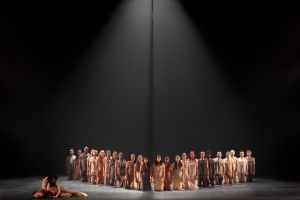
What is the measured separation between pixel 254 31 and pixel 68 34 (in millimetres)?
7953

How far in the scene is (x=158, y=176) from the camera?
14.9 meters

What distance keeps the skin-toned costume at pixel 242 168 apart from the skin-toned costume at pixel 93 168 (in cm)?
473

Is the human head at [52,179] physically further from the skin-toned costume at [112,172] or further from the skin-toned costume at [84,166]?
the skin-toned costume at [84,166]

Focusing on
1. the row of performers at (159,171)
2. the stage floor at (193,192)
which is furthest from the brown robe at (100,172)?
the stage floor at (193,192)

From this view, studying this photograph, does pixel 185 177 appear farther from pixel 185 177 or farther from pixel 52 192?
pixel 52 192

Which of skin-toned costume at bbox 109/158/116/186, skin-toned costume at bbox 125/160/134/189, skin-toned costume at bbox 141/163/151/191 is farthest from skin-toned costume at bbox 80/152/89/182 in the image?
skin-toned costume at bbox 141/163/151/191

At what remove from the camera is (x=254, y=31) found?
21703 mm

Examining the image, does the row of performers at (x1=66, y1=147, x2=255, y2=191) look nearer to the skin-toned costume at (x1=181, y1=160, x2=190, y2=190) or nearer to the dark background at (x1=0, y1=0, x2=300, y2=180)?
the skin-toned costume at (x1=181, y1=160, x2=190, y2=190)

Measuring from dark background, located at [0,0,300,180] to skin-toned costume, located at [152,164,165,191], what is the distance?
665 cm

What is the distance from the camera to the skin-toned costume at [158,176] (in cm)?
1484

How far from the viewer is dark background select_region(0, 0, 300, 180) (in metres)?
21.5

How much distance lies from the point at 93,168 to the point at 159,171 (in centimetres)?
285

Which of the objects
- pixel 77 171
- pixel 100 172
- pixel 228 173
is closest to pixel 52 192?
pixel 100 172

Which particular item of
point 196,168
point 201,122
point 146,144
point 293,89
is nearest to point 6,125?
point 146,144
